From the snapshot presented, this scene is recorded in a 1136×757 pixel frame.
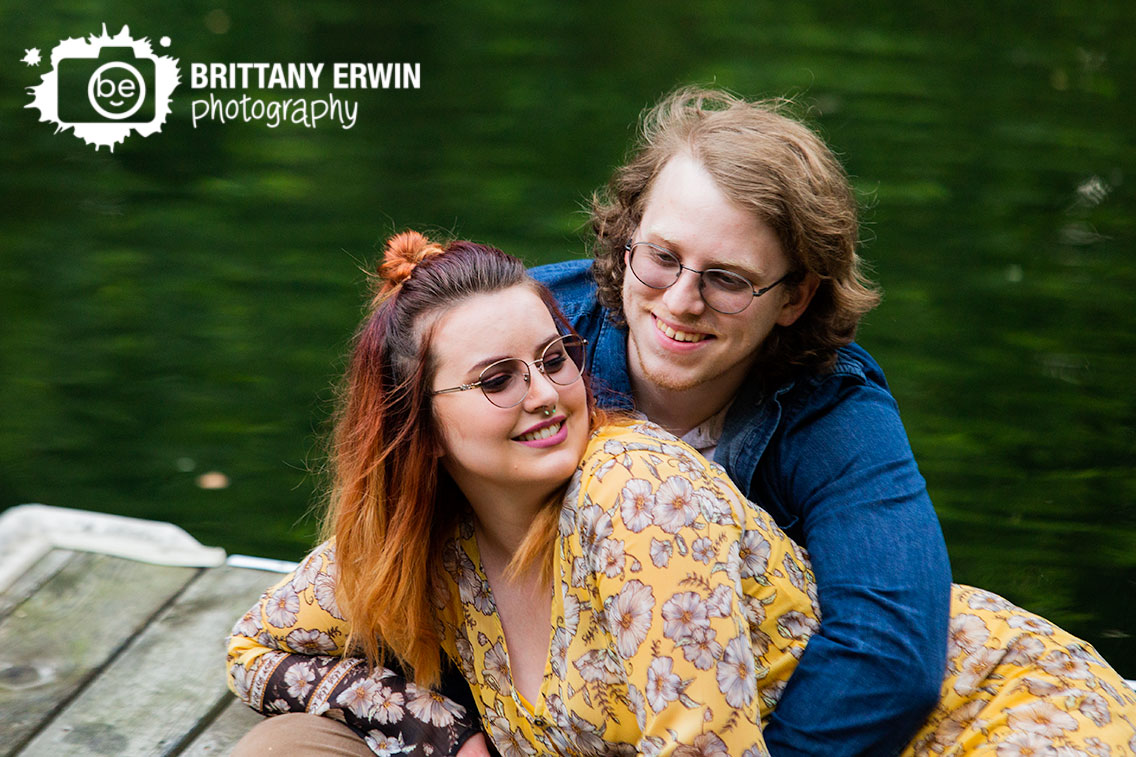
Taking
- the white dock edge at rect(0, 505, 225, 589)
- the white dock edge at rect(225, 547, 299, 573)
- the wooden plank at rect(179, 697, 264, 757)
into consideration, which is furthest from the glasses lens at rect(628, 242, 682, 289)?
the white dock edge at rect(0, 505, 225, 589)

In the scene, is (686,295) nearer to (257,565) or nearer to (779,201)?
(779,201)

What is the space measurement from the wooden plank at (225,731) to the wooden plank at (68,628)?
33 centimetres

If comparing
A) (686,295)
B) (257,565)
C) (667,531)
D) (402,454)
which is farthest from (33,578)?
(667,531)

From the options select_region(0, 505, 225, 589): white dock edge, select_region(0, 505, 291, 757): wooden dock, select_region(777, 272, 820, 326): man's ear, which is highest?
select_region(777, 272, 820, 326): man's ear

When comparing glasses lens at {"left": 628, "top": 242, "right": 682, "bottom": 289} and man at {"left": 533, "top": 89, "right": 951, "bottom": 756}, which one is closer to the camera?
man at {"left": 533, "top": 89, "right": 951, "bottom": 756}

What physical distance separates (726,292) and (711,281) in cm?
3

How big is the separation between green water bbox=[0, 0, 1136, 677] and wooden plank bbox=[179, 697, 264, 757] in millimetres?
979

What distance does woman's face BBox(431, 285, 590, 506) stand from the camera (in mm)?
1973

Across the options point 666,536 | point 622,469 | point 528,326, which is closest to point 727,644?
point 666,536

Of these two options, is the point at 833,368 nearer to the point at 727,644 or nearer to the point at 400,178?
the point at 727,644

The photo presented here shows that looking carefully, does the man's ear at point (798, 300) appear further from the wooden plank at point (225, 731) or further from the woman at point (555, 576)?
the wooden plank at point (225, 731)

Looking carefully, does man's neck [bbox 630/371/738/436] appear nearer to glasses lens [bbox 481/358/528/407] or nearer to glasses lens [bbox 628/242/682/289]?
glasses lens [bbox 628/242/682/289]

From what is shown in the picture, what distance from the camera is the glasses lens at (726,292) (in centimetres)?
225

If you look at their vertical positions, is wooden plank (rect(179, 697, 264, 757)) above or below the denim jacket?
below
